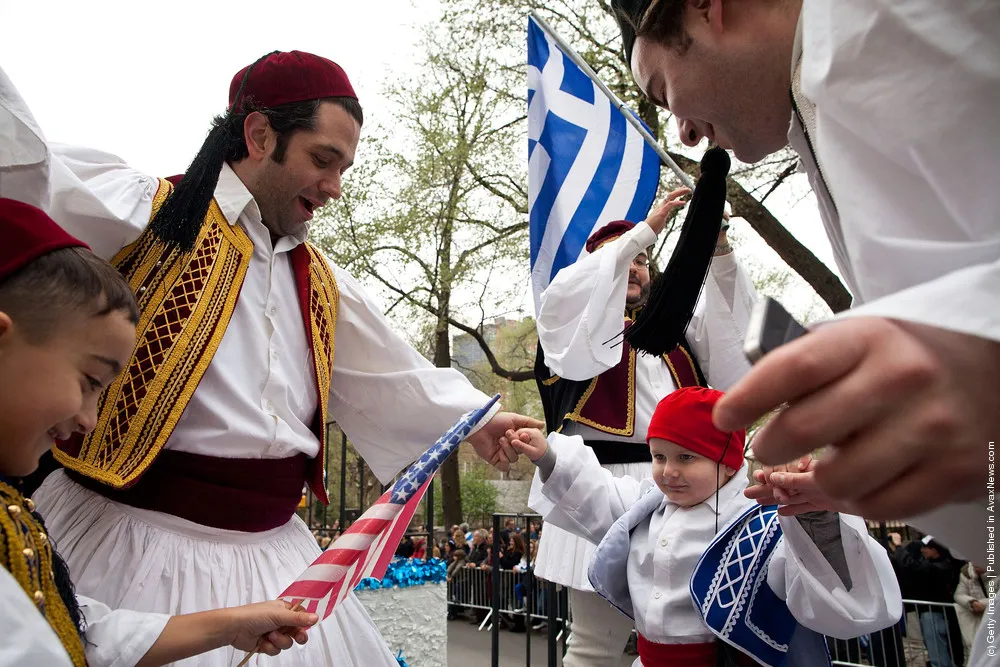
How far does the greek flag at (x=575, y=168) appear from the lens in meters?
5.05

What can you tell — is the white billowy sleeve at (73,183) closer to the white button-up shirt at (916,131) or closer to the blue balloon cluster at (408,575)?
the white button-up shirt at (916,131)

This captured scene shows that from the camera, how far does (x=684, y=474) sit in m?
2.83

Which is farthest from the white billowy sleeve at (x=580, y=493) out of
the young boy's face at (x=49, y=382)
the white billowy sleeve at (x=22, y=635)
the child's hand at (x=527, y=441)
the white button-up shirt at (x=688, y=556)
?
the white billowy sleeve at (x=22, y=635)

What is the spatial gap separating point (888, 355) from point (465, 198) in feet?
52.8

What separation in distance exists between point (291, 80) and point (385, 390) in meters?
1.18

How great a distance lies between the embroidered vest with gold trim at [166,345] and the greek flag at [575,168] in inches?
100

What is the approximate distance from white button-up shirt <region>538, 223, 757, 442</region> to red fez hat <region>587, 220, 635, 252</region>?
46 cm

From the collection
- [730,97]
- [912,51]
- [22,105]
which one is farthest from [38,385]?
[912,51]

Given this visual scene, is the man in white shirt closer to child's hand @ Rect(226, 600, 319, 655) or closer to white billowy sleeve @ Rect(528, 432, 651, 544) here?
child's hand @ Rect(226, 600, 319, 655)

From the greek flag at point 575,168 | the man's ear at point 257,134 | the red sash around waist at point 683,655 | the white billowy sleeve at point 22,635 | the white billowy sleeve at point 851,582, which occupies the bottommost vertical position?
the red sash around waist at point 683,655

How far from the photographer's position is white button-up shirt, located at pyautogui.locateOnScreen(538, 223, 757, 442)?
12.2ft

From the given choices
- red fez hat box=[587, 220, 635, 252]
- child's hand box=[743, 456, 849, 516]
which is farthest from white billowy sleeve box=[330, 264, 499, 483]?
red fez hat box=[587, 220, 635, 252]

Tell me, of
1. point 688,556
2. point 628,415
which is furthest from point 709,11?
point 628,415

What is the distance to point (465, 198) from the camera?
53.8 ft
